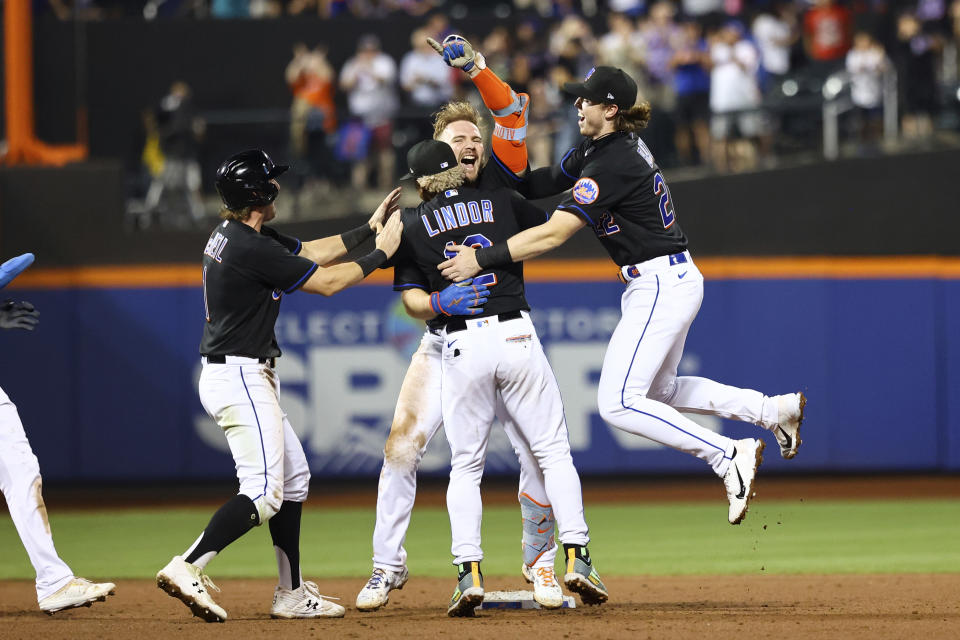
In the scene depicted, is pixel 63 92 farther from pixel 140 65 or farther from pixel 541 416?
pixel 541 416

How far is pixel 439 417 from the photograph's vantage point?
6.25 metres

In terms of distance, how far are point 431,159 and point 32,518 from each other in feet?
8.31

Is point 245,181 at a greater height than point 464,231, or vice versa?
point 245,181

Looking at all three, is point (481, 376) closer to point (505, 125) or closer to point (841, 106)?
point (505, 125)

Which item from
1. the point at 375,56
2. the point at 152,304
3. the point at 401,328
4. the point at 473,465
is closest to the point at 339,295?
the point at 401,328

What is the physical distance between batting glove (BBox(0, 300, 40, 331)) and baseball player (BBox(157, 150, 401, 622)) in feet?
3.03

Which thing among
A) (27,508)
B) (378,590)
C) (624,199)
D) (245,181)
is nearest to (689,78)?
(624,199)

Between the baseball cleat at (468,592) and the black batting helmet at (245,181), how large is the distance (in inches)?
77.1

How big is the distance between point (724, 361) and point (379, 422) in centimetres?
324

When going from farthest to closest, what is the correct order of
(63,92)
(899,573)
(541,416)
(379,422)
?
(63,92) → (379,422) → (899,573) → (541,416)

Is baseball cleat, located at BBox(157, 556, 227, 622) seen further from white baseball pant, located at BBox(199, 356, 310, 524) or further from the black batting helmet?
the black batting helmet

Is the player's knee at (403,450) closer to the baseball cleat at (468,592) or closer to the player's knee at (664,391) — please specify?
the baseball cleat at (468,592)

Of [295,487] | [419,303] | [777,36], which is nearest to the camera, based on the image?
[419,303]

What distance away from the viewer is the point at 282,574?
616 cm
